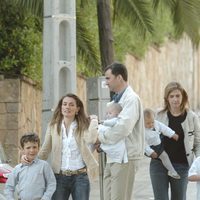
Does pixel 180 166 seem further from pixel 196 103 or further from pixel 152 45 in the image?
pixel 196 103

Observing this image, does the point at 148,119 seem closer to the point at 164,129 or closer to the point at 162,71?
the point at 164,129

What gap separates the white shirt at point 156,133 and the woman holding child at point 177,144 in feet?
0.51

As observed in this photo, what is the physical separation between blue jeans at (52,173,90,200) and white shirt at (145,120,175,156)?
3.62ft

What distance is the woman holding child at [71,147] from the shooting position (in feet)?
24.2

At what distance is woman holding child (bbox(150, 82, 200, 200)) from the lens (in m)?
8.45

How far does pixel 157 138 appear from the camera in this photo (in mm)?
8398

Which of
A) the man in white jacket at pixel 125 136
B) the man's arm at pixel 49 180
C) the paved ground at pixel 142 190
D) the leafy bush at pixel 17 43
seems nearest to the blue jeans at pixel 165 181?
the man in white jacket at pixel 125 136

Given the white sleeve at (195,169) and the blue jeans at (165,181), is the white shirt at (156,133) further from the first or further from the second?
the white sleeve at (195,169)

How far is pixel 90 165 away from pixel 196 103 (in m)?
33.8

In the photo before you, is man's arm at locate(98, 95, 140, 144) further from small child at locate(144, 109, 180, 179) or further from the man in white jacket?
small child at locate(144, 109, 180, 179)

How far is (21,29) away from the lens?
47.8ft

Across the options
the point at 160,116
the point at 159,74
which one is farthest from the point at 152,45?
the point at 160,116

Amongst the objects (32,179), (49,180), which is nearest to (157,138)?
(49,180)

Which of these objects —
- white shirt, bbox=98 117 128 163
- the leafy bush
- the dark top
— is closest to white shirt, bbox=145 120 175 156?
the dark top
